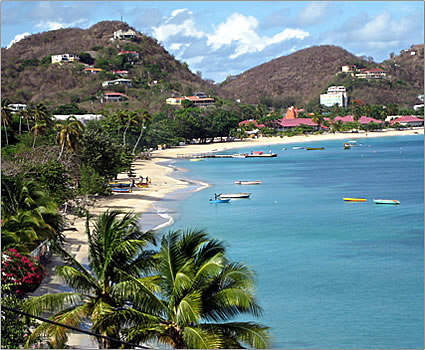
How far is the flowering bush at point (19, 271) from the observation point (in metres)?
19.0

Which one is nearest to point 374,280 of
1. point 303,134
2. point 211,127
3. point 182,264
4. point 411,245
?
point 411,245

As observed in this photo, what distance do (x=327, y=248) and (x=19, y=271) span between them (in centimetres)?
1884

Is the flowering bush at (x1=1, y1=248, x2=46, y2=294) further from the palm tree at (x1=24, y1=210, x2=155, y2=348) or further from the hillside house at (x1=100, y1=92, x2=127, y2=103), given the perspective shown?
the hillside house at (x1=100, y1=92, x2=127, y2=103)

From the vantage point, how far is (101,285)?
14508 millimetres

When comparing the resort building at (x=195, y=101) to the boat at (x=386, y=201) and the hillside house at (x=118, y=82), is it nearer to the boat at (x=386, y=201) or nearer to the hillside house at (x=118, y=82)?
the hillside house at (x=118, y=82)

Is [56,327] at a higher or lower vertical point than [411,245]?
higher

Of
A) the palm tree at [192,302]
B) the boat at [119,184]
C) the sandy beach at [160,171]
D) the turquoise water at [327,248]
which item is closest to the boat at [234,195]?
the turquoise water at [327,248]

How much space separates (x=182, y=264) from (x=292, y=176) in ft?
186

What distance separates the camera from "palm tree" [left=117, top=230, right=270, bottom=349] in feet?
42.4

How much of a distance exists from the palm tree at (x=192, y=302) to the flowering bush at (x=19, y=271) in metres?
6.52

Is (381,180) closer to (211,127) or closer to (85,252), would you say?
(85,252)

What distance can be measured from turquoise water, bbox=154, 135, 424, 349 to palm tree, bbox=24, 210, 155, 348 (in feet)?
25.7

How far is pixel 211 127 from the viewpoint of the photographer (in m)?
116

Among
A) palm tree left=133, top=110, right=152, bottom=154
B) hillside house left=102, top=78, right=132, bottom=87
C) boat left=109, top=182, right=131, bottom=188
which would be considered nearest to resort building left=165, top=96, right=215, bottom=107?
hillside house left=102, top=78, right=132, bottom=87
